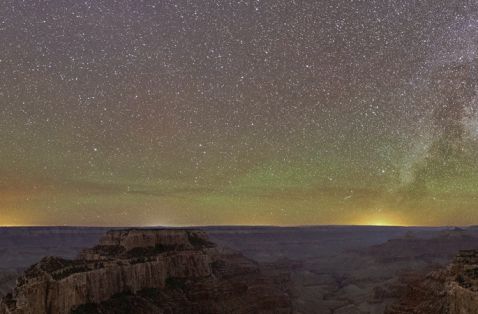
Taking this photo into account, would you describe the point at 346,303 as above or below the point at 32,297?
below

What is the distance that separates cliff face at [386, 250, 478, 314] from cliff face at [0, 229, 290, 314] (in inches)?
1072

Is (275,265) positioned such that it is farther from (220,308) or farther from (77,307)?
(77,307)

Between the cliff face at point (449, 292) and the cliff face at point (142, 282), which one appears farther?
the cliff face at point (142, 282)

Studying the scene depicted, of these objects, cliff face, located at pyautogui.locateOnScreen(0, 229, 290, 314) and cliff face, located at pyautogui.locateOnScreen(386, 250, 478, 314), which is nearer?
cliff face, located at pyautogui.locateOnScreen(386, 250, 478, 314)

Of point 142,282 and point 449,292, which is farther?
point 142,282

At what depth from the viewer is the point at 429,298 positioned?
7638cm

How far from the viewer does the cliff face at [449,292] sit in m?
49.2

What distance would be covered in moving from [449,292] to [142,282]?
147 ft

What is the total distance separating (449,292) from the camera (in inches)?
2195

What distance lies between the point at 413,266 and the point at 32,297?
14156 centimetres

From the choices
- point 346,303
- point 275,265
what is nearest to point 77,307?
point 346,303

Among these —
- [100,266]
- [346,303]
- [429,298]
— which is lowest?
[346,303]

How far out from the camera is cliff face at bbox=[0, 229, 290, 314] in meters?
56.3

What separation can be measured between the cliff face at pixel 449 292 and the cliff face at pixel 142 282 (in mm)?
27217
